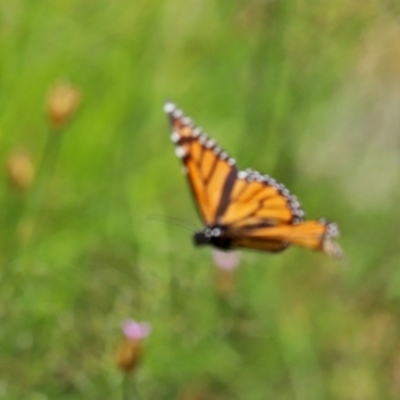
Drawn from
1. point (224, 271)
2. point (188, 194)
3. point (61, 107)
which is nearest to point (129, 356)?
point (61, 107)

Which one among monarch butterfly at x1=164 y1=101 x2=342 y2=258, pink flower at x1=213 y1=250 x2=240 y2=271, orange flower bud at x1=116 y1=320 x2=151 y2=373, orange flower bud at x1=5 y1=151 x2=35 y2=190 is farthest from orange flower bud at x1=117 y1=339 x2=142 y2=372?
pink flower at x1=213 y1=250 x2=240 y2=271

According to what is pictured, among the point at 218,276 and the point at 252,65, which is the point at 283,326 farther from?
the point at 252,65

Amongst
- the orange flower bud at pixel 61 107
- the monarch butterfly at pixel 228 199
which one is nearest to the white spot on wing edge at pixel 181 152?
the monarch butterfly at pixel 228 199

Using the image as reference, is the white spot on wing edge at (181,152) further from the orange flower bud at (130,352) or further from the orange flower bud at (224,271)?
the orange flower bud at (224,271)

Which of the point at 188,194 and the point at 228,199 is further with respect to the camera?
the point at 188,194

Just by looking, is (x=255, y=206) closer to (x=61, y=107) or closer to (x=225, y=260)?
(x=61, y=107)

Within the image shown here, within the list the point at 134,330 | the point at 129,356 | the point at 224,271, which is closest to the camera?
the point at 129,356
